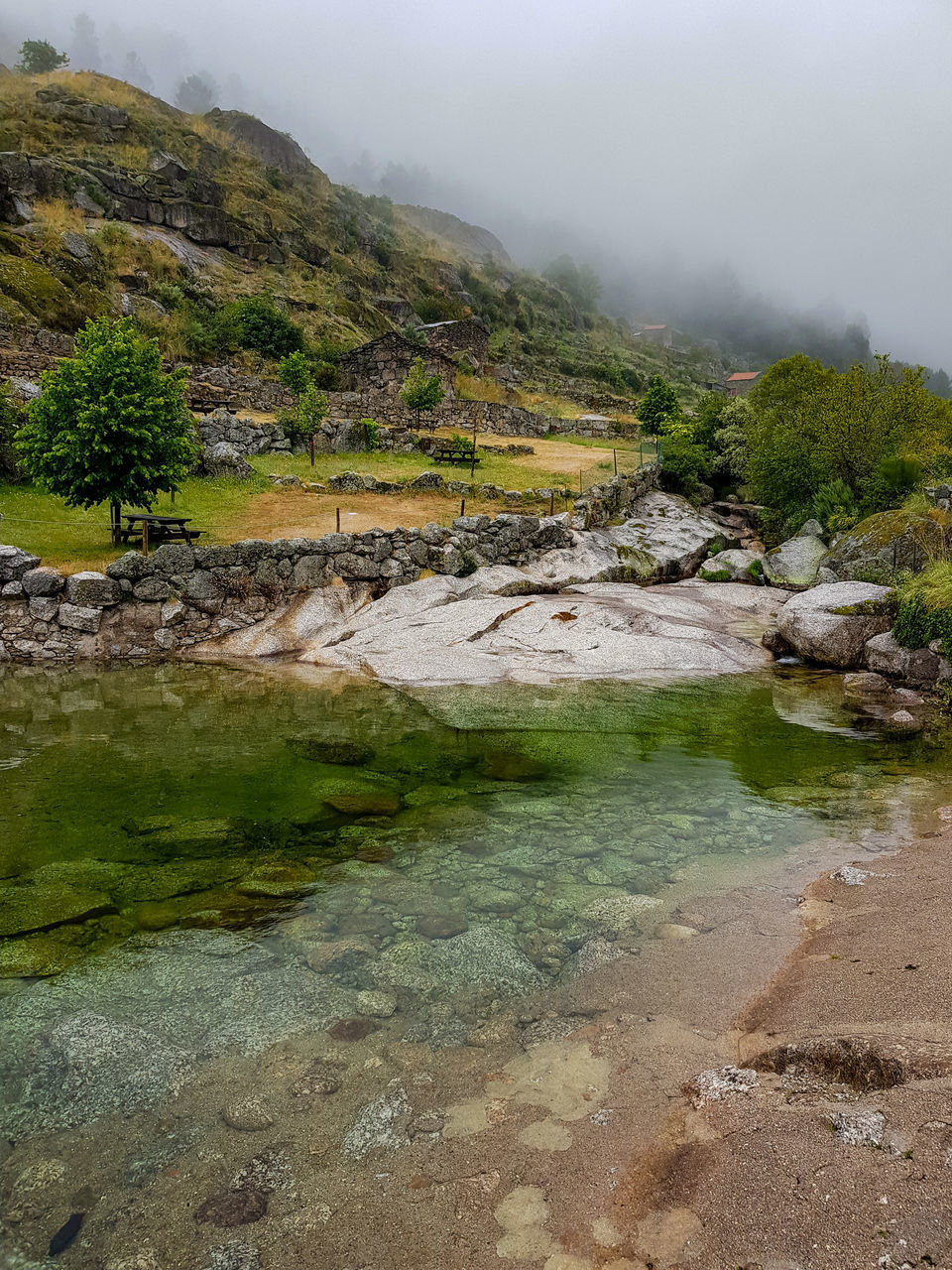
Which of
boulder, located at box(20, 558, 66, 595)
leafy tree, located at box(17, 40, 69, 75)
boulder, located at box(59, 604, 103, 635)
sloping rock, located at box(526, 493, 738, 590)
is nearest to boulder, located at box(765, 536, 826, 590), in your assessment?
sloping rock, located at box(526, 493, 738, 590)

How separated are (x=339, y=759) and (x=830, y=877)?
579 centimetres

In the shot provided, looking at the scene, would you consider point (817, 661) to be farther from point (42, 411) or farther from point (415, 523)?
point (42, 411)

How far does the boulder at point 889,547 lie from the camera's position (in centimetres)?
1670

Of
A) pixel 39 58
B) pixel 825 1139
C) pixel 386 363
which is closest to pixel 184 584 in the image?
pixel 825 1139

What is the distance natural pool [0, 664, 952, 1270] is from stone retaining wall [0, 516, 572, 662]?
3.34m

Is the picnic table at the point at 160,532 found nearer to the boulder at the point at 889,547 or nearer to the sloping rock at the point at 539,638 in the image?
the sloping rock at the point at 539,638

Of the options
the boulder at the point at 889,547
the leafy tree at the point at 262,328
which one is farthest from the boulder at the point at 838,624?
the leafy tree at the point at 262,328

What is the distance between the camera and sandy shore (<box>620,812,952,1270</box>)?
2348 millimetres

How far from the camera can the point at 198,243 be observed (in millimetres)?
56375

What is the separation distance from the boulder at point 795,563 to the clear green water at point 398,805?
1012cm

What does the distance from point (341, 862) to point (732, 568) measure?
19720mm

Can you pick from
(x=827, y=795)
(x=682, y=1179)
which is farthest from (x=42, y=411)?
(x=682, y=1179)

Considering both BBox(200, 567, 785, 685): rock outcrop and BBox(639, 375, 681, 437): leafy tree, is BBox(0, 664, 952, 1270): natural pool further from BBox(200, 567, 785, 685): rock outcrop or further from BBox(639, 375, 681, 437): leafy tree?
BBox(639, 375, 681, 437): leafy tree

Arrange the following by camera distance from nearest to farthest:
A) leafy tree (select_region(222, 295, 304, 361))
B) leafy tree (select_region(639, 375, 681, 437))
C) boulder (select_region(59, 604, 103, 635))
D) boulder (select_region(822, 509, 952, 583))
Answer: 1. boulder (select_region(59, 604, 103, 635))
2. boulder (select_region(822, 509, 952, 583))
3. leafy tree (select_region(639, 375, 681, 437))
4. leafy tree (select_region(222, 295, 304, 361))
